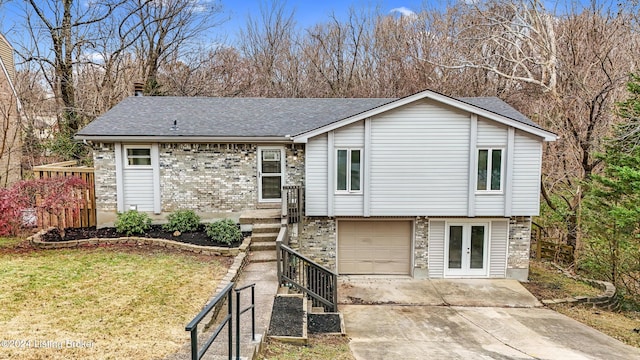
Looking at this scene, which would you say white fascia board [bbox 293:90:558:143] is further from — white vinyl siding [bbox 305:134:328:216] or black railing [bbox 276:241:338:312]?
black railing [bbox 276:241:338:312]

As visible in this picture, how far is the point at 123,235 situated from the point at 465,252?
10556 millimetres

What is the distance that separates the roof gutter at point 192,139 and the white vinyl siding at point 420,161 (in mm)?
2893

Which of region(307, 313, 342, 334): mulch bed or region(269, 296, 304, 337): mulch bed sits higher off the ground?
region(269, 296, 304, 337): mulch bed

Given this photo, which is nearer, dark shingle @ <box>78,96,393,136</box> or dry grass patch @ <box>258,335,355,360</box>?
dry grass patch @ <box>258,335,355,360</box>

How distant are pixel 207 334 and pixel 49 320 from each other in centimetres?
241

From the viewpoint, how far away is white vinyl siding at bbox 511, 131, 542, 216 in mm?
11359

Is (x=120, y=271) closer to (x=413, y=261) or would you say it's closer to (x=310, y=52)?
(x=413, y=261)

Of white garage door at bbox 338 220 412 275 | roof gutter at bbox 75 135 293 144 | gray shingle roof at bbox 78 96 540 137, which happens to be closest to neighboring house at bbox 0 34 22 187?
gray shingle roof at bbox 78 96 540 137

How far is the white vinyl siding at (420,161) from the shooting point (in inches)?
448

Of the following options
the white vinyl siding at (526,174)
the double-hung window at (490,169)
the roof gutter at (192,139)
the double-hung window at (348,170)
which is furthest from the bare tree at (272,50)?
the white vinyl siding at (526,174)

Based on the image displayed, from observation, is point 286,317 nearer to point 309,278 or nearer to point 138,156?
point 309,278

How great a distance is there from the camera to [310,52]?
27.8 metres

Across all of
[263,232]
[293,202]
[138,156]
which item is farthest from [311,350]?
[138,156]

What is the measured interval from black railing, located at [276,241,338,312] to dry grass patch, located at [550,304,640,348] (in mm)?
6128
